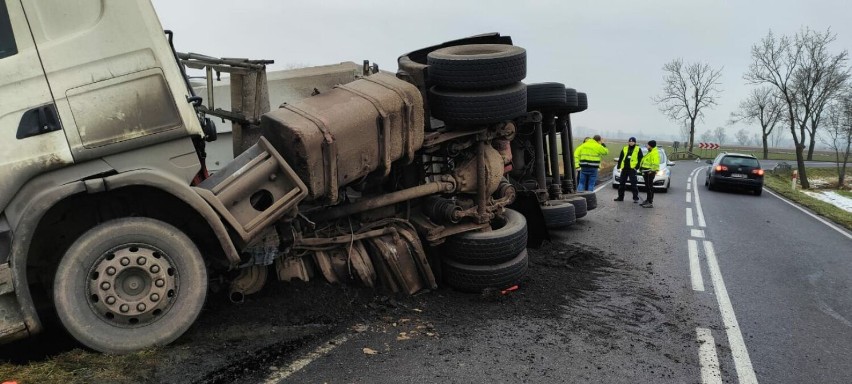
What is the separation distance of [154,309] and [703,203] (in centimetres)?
1387

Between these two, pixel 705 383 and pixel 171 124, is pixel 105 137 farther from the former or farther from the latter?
pixel 705 383

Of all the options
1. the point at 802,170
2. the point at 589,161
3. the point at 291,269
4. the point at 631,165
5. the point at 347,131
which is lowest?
the point at 802,170

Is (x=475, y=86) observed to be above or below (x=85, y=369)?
above

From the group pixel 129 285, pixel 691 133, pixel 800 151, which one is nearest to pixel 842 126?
pixel 800 151

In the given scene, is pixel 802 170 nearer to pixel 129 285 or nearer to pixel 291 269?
pixel 291 269

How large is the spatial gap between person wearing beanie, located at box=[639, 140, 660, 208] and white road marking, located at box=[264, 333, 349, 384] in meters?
10.6

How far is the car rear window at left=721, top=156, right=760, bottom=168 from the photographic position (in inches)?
703

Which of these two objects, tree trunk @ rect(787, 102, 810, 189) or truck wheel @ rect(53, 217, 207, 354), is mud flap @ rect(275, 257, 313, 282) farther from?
tree trunk @ rect(787, 102, 810, 189)

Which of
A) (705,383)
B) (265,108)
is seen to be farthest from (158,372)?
(705,383)

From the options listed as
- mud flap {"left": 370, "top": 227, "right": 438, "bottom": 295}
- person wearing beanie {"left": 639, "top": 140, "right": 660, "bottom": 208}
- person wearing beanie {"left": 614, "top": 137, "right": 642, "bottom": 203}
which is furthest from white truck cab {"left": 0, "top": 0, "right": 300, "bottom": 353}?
person wearing beanie {"left": 614, "top": 137, "right": 642, "bottom": 203}

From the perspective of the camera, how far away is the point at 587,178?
1266 cm

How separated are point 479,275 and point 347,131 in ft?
6.10

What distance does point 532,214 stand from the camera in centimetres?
703

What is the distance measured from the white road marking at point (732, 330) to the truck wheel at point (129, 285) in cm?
363
